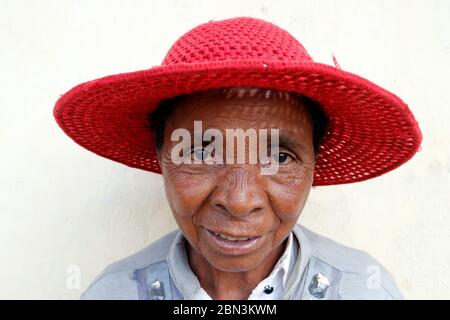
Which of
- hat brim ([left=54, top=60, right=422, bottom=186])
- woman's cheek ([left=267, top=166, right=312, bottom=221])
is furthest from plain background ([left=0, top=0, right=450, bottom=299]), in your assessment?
woman's cheek ([left=267, top=166, right=312, bottom=221])

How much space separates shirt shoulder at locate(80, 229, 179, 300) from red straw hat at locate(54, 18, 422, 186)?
275 mm

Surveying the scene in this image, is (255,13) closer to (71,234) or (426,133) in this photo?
(426,133)

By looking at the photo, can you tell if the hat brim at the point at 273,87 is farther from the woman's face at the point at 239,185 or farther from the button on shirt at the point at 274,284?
the button on shirt at the point at 274,284

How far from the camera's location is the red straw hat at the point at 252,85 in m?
0.78

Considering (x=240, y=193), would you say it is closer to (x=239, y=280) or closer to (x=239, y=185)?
(x=239, y=185)

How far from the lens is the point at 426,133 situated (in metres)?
1.48

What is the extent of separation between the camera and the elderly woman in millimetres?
844

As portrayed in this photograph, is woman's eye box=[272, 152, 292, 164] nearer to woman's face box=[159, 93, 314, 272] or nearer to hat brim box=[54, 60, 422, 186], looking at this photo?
woman's face box=[159, 93, 314, 272]

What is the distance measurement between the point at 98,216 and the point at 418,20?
116cm

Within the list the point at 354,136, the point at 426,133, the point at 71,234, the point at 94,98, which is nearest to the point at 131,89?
the point at 94,98

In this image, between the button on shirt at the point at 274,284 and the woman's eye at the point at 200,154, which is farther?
the button on shirt at the point at 274,284

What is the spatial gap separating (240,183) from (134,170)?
2.42ft

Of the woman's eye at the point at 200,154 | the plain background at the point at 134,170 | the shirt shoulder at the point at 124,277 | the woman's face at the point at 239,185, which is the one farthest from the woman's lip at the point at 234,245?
the plain background at the point at 134,170

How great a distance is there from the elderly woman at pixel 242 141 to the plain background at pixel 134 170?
14.8 inches
